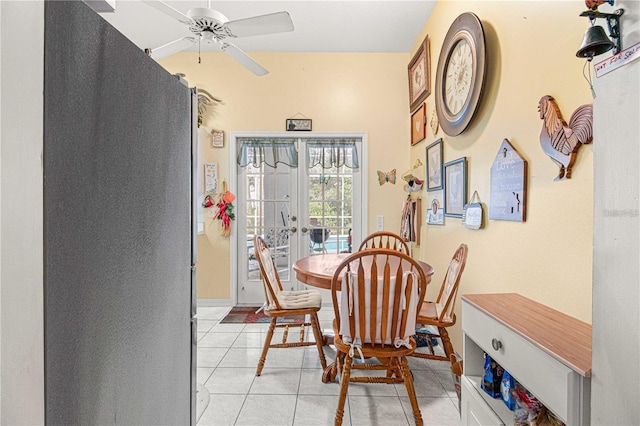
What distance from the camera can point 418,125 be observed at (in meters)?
3.46

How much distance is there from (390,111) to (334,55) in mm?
915

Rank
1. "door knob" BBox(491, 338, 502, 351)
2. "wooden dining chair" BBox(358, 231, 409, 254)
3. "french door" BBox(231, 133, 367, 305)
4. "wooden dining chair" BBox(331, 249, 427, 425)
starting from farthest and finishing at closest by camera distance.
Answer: "french door" BBox(231, 133, 367, 305), "wooden dining chair" BBox(358, 231, 409, 254), "wooden dining chair" BBox(331, 249, 427, 425), "door knob" BBox(491, 338, 502, 351)

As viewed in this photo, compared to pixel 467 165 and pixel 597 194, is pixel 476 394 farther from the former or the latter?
pixel 467 165

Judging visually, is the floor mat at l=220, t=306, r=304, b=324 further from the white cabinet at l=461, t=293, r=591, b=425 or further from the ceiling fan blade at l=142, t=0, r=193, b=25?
the ceiling fan blade at l=142, t=0, r=193, b=25

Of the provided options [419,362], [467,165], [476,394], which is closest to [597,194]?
[476,394]

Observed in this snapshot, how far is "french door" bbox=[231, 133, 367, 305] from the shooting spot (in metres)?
3.93

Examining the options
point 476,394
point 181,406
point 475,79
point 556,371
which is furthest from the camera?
point 475,79

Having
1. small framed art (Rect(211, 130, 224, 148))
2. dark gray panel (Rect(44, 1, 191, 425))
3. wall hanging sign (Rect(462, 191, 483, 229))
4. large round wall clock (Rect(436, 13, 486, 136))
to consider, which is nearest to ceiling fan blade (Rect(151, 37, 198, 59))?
small framed art (Rect(211, 130, 224, 148))

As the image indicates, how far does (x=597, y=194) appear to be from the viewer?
0.73 metres

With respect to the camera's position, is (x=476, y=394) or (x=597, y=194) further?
(x=476, y=394)

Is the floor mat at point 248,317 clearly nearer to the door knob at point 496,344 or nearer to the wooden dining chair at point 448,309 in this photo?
the wooden dining chair at point 448,309

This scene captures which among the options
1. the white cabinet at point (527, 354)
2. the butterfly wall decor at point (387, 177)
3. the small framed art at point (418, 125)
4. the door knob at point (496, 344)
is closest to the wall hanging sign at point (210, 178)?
the butterfly wall decor at point (387, 177)

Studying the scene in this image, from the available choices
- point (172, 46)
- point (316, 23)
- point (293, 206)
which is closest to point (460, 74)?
point (316, 23)

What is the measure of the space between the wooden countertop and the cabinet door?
0.36m
